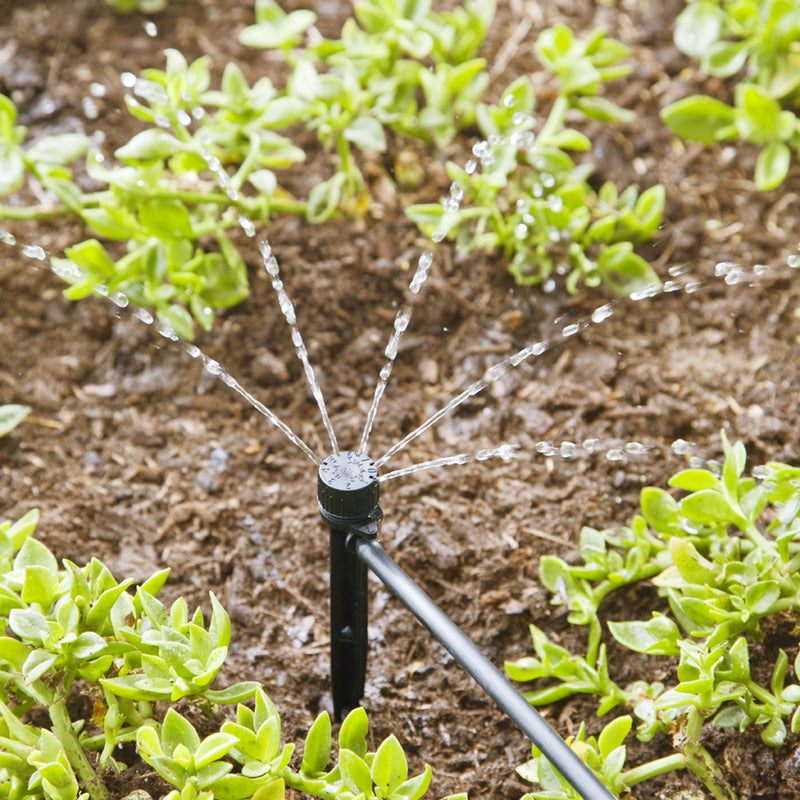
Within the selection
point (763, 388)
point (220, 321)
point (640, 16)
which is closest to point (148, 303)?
point (220, 321)

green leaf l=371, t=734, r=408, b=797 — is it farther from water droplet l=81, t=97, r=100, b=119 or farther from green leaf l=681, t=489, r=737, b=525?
water droplet l=81, t=97, r=100, b=119

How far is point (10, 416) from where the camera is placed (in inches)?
54.4

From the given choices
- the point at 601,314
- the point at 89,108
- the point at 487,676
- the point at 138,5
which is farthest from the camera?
the point at 138,5

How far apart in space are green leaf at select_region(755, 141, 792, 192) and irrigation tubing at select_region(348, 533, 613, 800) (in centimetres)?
105

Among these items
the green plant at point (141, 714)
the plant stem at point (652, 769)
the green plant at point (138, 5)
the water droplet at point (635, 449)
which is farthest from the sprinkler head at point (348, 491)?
the green plant at point (138, 5)

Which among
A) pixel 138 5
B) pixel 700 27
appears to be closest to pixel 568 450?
pixel 700 27

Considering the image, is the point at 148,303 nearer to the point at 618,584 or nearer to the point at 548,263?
the point at 548,263

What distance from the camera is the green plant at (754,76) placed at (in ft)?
5.19

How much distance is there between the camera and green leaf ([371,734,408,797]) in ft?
2.92

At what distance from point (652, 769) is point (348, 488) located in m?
0.49

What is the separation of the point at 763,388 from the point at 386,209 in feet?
2.47

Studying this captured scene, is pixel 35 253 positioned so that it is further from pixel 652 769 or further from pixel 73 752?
pixel 652 769

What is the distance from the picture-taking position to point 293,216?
170cm

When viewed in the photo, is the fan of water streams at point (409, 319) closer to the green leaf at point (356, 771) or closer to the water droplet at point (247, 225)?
the water droplet at point (247, 225)
